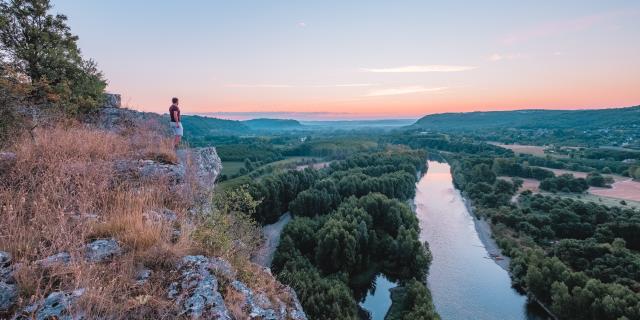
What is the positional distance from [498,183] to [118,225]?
75122 mm

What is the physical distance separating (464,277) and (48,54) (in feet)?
118

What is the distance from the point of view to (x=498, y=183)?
68.0 m

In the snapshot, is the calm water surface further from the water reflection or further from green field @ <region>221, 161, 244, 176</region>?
green field @ <region>221, 161, 244, 176</region>

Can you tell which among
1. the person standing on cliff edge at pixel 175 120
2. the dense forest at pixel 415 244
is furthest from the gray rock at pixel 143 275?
the dense forest at pixel 415 244

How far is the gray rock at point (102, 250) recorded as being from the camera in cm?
453

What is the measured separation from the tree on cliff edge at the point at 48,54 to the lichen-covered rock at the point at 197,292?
1042cm

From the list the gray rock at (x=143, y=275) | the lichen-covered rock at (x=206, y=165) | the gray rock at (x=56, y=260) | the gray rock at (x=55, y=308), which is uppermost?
the lichen-covered rock at (x=206, y=165)

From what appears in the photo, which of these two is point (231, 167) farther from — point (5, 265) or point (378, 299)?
point (5, 265)

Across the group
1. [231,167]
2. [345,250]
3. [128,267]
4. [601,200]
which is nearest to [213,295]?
[128,267]

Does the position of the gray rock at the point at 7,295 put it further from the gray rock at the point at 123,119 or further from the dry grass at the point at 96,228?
the gray rock at the point at 123,119

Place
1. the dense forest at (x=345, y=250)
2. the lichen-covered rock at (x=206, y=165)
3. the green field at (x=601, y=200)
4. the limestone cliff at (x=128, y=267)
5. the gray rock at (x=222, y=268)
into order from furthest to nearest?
the green field at (x=601, y=200)
the dense forest at (x=345, y=250)
the lichen-covered rock at (x=206, y=165)
the gray rock at (x=222, y=268)
the limestone cliff at (x=128, y=267)

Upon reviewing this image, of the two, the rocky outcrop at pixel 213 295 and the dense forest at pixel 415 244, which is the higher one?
the rocky outcrop at pixel 213 295

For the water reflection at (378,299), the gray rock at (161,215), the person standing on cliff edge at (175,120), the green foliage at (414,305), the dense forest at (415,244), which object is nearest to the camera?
the gray rock at (161,215)

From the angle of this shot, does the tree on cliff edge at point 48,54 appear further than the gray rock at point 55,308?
Yes
